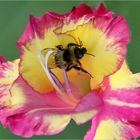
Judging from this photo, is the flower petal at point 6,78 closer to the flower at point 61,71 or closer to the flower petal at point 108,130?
the flower at point 61,71

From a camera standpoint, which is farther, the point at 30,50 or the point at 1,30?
the point at 1,30

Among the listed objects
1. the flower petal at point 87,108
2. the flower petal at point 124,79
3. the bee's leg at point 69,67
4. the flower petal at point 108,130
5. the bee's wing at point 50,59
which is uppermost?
the bee's wing at point 50,59

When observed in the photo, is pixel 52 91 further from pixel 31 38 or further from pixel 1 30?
pixel 1 30

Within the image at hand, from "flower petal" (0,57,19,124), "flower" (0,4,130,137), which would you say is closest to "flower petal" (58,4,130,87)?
"flower" (0,4,130,137)

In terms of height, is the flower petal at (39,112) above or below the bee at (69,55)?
below

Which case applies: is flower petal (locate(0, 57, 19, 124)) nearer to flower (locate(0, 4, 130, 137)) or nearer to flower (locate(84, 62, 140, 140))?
flower (locate(0, 4, 130, 137))

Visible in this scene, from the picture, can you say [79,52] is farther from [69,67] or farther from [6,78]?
[6,78]

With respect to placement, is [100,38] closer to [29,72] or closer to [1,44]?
[29,72]

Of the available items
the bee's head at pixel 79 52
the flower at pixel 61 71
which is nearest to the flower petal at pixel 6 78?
the flower at pixel 61 71

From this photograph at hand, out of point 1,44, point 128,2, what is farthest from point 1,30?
point 128,2
